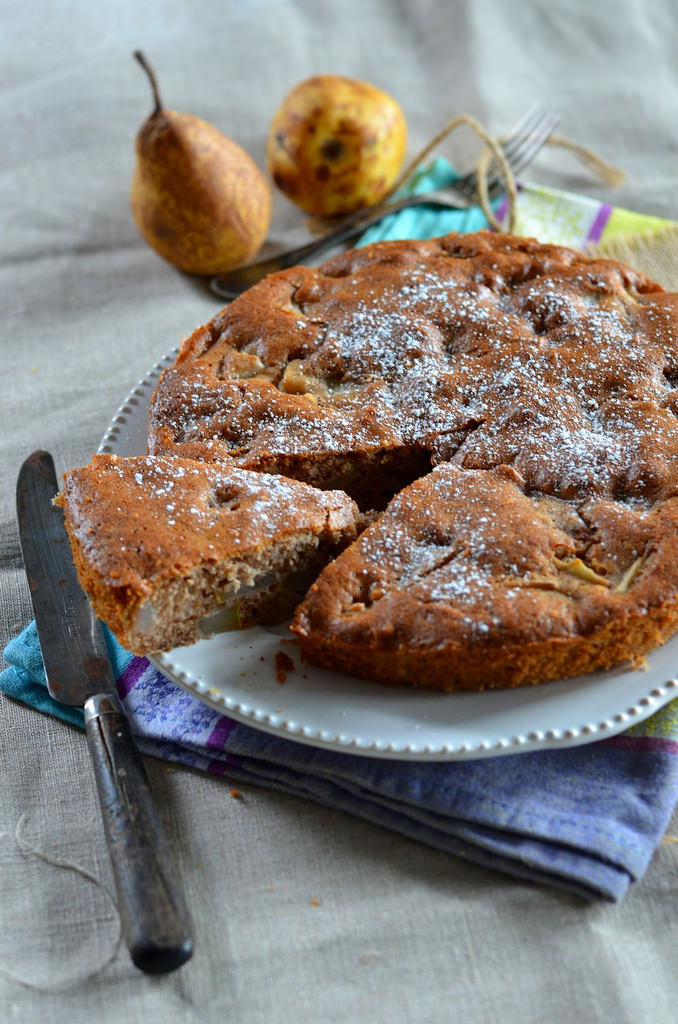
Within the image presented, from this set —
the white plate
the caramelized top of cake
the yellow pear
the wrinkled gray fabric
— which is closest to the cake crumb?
the white plate

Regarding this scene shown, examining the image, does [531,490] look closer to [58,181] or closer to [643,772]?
[643,772]

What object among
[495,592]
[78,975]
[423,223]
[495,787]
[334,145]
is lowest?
[78,975]

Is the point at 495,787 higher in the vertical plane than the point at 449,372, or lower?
lower

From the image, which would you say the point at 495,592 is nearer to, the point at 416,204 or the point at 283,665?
the point at 283,665

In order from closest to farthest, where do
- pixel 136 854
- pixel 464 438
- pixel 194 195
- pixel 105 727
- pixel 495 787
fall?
pixel 136 854
pixel 495 787
pixel 105 727
pixel 464 438
pixel 194 195

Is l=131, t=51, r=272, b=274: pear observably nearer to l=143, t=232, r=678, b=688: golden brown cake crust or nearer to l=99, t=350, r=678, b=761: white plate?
l=143, t=232, r=678, b=688: golden brown cake crust

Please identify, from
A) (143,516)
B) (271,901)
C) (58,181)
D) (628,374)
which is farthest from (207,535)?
(58,181)

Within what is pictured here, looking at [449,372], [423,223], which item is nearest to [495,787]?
[449,372]
